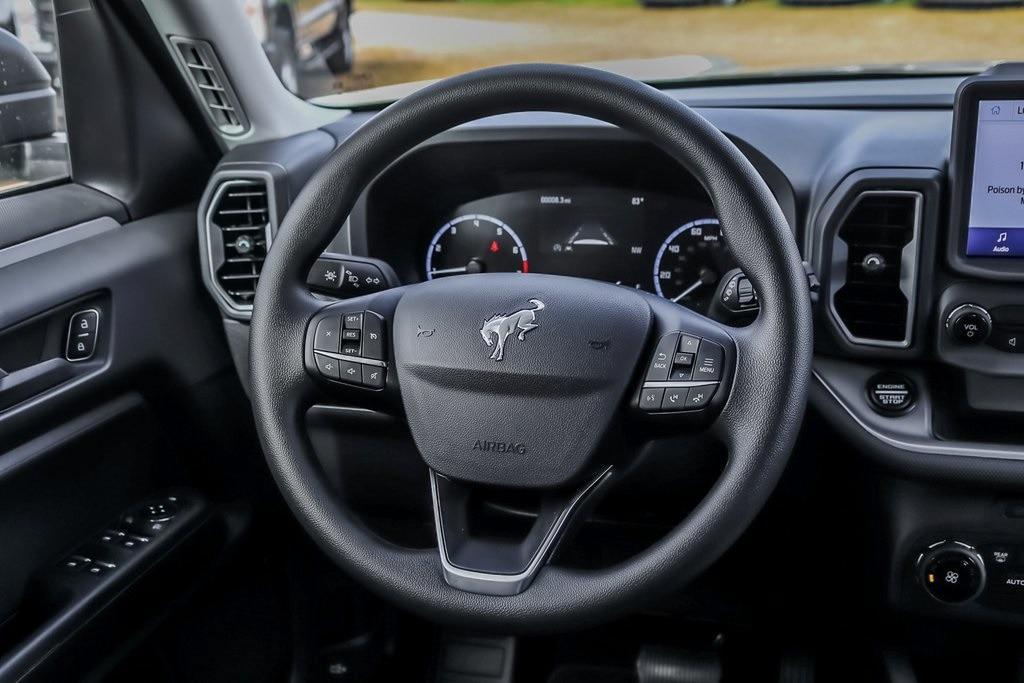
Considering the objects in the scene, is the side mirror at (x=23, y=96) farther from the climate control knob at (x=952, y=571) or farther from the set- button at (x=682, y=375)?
the climate control knob at (x=952, y=571)

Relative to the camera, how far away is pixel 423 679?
2.06m

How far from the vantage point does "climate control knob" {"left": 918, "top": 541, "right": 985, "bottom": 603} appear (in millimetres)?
1619

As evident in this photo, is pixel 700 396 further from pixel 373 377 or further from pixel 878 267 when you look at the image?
pixel 878 267

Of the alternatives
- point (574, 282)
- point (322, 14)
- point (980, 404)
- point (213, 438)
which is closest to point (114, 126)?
point (213, 438)

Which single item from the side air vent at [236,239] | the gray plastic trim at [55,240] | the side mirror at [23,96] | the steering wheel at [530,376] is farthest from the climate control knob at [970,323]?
the side mirror at [23,96]

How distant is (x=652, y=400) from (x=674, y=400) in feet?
0.08

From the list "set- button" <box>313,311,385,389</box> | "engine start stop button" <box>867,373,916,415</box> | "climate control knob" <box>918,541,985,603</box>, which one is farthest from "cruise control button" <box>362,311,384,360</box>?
"climate control knob" <box>918,541,985,603</box>

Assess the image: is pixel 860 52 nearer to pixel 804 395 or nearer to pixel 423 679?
pixel 804 395

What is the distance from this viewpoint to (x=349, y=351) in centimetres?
127

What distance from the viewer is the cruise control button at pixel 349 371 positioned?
1.26 metres

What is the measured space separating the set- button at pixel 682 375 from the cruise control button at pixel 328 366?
353mm

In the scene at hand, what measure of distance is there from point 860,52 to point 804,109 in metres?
0.28

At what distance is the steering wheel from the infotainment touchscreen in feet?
1.58

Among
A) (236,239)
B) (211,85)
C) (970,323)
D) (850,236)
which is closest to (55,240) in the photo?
(236,239)
